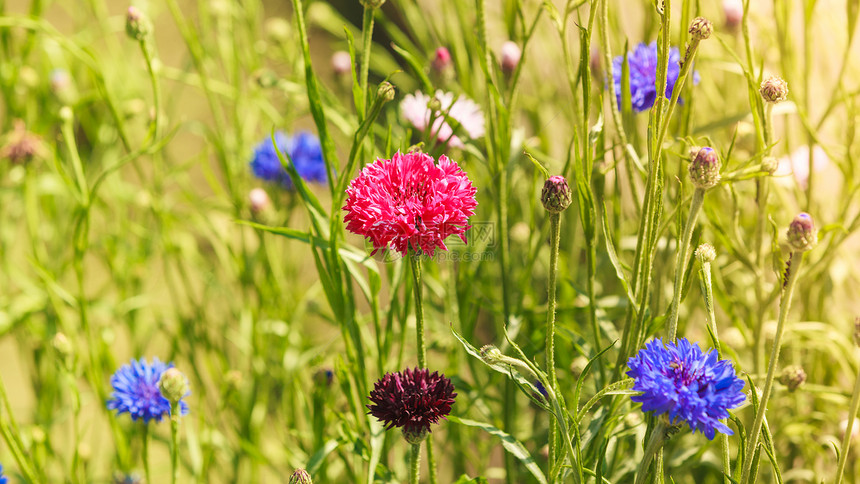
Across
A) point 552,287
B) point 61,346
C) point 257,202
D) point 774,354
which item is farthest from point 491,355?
point 257,202

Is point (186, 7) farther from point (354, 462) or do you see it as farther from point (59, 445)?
point (354, 462)

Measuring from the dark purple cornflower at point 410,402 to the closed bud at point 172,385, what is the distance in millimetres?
190

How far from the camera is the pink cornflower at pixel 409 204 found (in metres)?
0.42

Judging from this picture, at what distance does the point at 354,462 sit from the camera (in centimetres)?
76

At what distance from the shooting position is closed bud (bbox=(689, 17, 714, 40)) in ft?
1.33

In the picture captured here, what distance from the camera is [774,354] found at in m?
0.40

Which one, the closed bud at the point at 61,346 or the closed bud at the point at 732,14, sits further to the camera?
the closed bud at the point at 732,14

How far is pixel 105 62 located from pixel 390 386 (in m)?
0.94

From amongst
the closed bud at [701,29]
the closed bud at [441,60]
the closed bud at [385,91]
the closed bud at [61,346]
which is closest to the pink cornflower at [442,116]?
the closed bud at [441,60]

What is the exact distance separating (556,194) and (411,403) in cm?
17

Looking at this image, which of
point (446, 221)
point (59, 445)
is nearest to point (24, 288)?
point (59, 445)

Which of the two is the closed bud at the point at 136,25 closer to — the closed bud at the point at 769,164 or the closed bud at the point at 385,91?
the closed bud at the point at 385,91

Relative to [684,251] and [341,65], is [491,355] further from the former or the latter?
[341,65]

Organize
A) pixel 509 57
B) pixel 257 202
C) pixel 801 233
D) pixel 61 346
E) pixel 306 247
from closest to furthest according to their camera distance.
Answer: pixel 801 233, pixel 61 346, pixel 509 57, pixel 257 202, pixel 306 247
